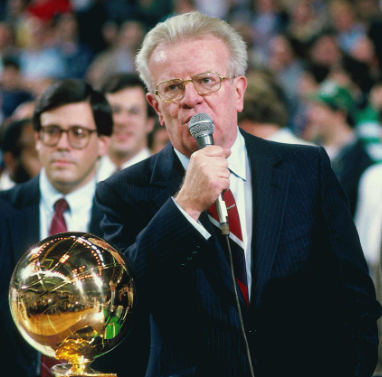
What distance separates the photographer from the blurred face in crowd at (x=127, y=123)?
176 inches

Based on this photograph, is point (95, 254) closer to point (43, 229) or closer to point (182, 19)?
point (182, 19)

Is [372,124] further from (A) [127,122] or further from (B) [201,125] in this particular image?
(B) [201,125]

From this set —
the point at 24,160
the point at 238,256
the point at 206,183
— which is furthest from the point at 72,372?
the point at 24,160

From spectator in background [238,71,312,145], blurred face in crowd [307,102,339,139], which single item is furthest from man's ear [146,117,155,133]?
Answer: blurred face in crowd [307,102,339,139]

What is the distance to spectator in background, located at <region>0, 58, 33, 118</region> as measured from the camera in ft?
28.6

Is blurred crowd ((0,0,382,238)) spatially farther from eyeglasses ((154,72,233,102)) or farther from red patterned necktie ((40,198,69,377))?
eyeglasses ((154,72,233,102))

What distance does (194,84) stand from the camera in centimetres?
204

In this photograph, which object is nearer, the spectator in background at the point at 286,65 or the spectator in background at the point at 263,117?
the spectator in background at the point at 263,117

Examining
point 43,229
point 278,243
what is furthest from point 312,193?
point 43,229

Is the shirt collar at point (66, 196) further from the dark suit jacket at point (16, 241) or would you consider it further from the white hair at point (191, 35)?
the white hair at point (191, 35)

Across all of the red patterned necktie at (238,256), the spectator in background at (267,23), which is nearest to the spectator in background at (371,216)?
the red patterned necktie at (238,256)

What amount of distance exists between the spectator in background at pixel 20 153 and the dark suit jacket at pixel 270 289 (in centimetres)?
225

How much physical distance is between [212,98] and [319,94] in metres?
3.99

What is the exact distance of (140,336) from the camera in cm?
222
